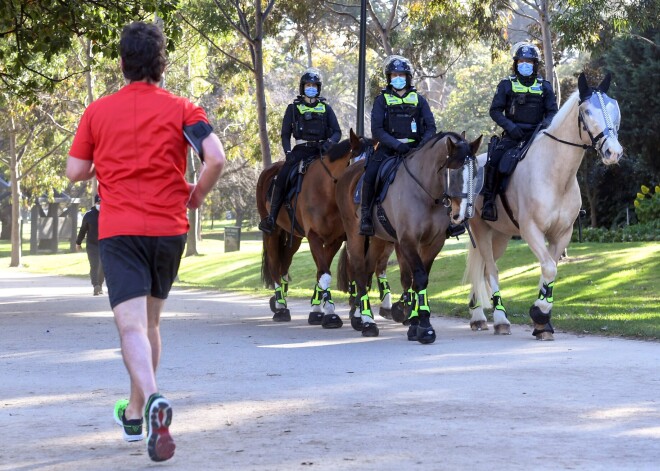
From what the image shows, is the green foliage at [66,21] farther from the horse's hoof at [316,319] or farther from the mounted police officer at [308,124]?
the horse's hoof at [316,319]

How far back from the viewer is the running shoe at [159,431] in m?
6.38

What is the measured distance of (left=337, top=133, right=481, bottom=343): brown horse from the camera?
1291 cm

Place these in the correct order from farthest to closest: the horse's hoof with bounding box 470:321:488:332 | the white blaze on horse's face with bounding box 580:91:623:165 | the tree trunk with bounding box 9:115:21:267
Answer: the tree trunk with bounding box 9:115:21:267, the horse's hoof with bounding box 470:321:488:332, the white blaze on horse's face with bounding box 580:91:623:165

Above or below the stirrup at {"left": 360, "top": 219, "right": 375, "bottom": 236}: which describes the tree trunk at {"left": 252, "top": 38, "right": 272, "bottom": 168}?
above

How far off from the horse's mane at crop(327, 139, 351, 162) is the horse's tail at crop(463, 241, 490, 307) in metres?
1.87

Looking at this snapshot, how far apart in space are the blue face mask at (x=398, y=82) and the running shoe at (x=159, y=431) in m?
8.39

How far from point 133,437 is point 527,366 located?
463 centimetres

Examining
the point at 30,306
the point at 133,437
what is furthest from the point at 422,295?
the point at 30,306

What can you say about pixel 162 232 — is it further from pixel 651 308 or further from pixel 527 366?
pixel 651 308

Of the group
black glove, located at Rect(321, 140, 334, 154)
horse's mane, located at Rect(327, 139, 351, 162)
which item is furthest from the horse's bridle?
black glove, located at Rect(321, 140, 334, 154)

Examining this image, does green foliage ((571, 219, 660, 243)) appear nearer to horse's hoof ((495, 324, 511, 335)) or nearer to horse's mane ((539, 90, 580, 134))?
horse's hoof ((495, 324, 511, 335))

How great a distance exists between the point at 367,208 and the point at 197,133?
7.51 metres

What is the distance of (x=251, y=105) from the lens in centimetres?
4875

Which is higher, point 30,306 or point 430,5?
point 430,5
